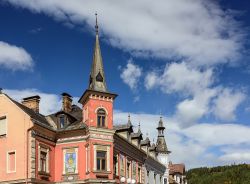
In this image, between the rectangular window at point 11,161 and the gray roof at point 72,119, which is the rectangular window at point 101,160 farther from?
the rectangular window at point 11,161

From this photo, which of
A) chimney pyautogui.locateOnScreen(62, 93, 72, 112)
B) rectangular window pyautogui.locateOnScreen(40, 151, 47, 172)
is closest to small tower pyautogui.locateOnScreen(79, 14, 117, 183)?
chimney pyautogui.locateOnScreen(62, 93, 72, 112)

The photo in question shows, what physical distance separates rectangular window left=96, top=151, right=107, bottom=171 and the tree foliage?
13013cm

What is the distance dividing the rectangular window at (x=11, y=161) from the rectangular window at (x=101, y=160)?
741 centimetres

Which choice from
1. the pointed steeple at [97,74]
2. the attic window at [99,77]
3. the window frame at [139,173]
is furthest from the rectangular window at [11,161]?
the window frame at [139,173]

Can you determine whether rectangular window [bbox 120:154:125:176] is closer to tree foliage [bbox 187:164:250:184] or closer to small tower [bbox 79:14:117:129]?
small tower [bbox 79:14:117:129]

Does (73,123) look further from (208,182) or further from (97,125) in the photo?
(208,182)

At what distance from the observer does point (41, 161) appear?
38812 mm

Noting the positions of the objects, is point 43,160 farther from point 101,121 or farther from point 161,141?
point 161,141

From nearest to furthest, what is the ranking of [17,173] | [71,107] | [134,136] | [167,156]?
[17,173], [71,107], [134,136], [167,156]

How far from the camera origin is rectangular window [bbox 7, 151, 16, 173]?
38.2m

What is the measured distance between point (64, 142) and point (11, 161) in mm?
5260

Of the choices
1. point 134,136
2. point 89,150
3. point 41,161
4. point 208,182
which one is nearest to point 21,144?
point 41,161

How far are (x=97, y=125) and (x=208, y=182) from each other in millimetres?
135214

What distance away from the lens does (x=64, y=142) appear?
135ft
